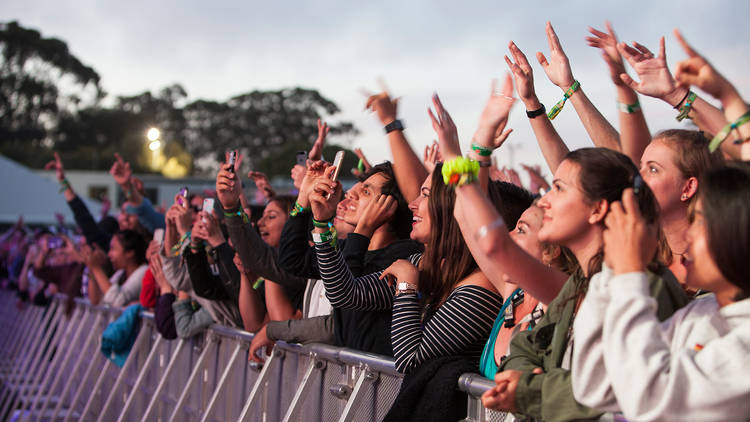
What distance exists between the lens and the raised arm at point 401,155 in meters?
4.19

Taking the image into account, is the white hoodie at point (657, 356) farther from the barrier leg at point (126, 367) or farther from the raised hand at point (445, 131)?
the barrier leg at point (126, 367)

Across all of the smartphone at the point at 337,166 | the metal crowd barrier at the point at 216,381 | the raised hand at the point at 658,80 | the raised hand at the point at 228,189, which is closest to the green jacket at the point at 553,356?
the metal crowd barrier at the point at 216,381

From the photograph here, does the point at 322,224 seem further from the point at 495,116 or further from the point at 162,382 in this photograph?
the point at 162,382

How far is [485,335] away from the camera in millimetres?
3143

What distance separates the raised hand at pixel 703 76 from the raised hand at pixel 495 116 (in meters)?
0.72

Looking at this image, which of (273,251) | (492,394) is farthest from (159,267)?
(492,394)

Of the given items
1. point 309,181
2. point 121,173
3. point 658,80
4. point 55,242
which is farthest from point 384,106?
point 55,242

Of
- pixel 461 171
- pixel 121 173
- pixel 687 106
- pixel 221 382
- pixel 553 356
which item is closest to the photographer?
pixel 553 356

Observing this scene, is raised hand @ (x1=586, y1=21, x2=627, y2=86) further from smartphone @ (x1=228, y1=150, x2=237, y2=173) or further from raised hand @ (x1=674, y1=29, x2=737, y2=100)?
Answer: smartphone @ (x1=228, y1=150, x2=237, y2=173)

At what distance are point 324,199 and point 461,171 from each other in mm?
1449

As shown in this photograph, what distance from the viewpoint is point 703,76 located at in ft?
7.11

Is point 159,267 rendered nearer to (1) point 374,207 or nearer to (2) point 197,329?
(2) point 197,329

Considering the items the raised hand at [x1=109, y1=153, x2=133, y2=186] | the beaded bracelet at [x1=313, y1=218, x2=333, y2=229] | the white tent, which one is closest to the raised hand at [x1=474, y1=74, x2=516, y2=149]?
the beaded bracelet at [x1=313, y1=218, x2=333, y2=229]

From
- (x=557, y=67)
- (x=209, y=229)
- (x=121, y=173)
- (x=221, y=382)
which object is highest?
(x=557, y=67)
